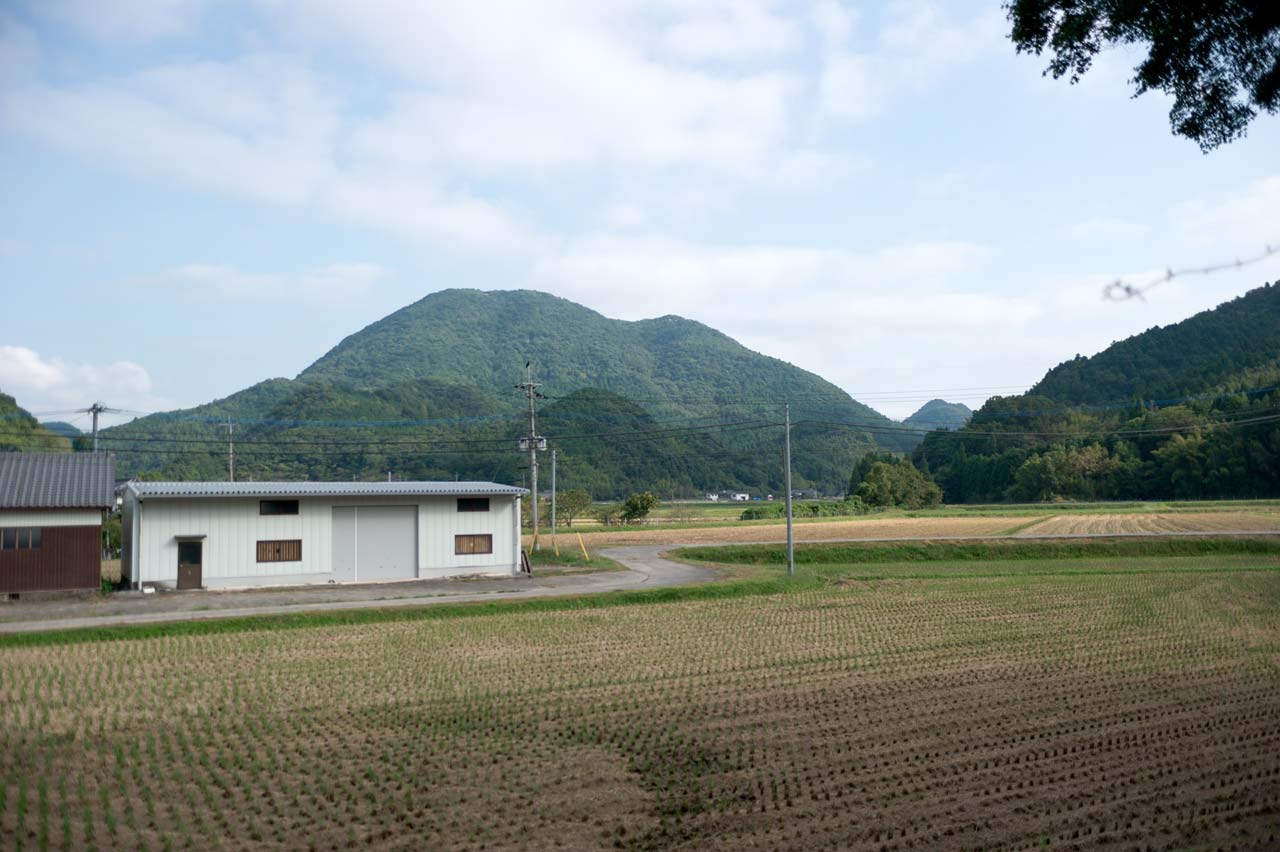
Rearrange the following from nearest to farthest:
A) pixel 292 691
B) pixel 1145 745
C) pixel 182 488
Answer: pixel 1145 745, pixel 292 691, pixel 182 488

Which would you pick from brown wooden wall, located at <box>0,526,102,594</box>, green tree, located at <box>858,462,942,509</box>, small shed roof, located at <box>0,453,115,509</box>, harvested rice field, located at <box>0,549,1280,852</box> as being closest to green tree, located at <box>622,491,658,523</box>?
green tree, located at <box>858,462,942,509</box>

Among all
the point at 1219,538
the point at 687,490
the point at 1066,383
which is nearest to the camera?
the point at 1219,538

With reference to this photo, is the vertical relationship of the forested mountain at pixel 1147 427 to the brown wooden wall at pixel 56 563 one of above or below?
above

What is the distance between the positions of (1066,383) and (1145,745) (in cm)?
11099

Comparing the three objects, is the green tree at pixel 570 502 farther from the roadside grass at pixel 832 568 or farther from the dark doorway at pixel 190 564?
the dark doorway at pixel 190 564

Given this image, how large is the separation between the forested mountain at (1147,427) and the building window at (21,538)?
64440 millimetres

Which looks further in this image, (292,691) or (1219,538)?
(1219,538)

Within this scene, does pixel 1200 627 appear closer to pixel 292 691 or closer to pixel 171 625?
pixel 292 691

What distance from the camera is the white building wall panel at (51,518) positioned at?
27.8 metres

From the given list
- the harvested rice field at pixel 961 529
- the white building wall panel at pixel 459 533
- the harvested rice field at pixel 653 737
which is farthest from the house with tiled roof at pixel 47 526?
the harvested rice field at pixel 961 529

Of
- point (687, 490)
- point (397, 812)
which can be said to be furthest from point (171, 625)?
point (687, 490)

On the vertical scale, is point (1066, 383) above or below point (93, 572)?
above

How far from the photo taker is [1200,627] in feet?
71.9

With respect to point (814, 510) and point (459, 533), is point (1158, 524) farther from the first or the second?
point (459, 533)
